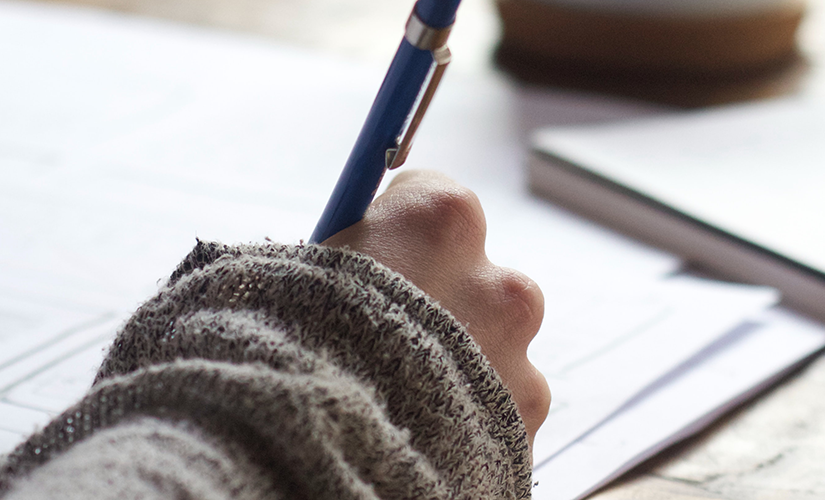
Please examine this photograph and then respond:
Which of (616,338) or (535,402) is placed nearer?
(535,402)

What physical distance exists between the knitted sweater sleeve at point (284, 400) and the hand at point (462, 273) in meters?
0.03

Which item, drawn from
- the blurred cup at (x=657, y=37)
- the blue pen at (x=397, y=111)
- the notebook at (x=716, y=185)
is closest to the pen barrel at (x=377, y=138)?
the blue pen at (x=397, y=111)

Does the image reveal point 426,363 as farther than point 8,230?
No

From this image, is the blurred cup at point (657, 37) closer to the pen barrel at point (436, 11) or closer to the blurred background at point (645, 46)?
the blurred background at point (645, 46)

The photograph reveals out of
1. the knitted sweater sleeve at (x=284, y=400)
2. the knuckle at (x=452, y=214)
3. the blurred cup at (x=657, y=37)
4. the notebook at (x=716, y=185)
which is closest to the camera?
the knitted sweater sleeve at (x=284, y=400)

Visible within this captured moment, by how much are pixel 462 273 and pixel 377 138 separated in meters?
0.06

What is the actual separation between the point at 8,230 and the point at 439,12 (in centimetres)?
39

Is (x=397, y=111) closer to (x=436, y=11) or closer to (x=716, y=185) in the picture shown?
(x=436, y=11)

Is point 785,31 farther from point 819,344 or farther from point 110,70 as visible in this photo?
point 110,70

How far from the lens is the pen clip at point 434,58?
26cm

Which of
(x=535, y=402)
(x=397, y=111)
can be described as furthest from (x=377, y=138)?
(x=535, y=402)

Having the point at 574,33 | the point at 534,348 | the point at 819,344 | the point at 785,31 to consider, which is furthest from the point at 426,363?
the point at 785,31

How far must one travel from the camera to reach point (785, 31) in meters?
0.83

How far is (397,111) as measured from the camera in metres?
0.28
